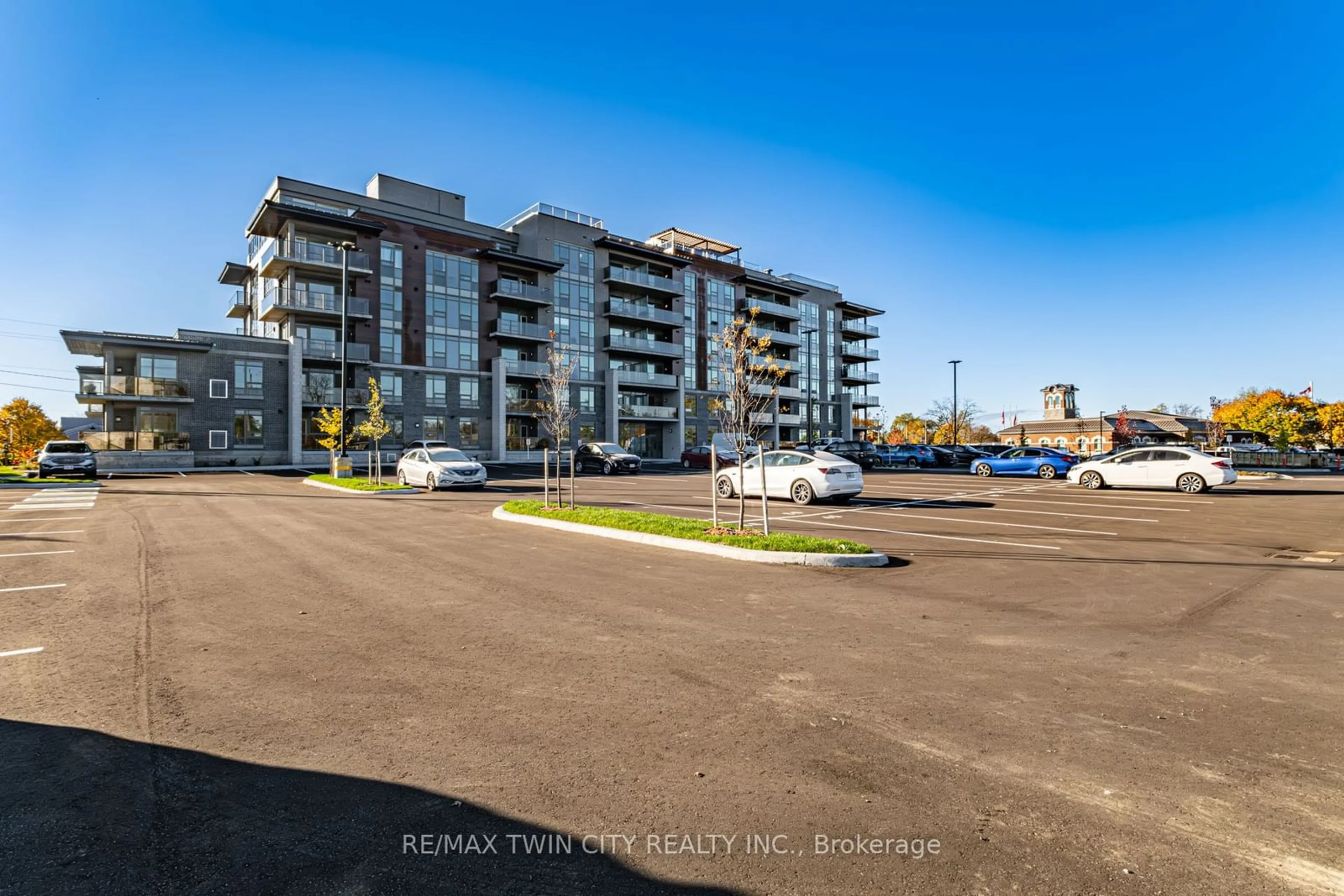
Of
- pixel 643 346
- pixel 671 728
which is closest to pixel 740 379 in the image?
pixel 671 728

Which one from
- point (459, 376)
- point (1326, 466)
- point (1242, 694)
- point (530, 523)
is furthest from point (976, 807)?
point (1326, 466)

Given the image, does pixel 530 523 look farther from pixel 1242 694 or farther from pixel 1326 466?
pixel 1326 466

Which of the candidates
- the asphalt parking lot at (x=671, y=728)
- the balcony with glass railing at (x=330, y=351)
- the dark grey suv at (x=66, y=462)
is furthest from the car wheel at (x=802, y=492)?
the balcony with glass railing at (x=330, y=351)

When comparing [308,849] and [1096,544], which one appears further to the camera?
[1096,544]

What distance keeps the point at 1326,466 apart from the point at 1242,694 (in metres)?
54.1

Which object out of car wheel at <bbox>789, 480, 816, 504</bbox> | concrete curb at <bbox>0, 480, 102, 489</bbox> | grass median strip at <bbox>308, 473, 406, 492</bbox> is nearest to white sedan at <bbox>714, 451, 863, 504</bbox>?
car wheel at <bbox>789, 480, 816, 504</bbox>

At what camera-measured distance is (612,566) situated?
9445mm

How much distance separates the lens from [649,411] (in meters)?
59.7

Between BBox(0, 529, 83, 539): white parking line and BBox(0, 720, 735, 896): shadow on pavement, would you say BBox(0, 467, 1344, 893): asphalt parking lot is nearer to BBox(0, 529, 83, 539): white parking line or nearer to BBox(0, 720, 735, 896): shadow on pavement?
BBox(0, 720, 735, 896): shadow on pavement

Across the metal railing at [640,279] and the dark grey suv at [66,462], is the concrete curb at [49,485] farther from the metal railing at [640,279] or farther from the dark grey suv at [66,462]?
the metal railing at [640,279]

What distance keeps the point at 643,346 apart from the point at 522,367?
12.0 metres

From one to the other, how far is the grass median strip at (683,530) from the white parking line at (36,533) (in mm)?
8255

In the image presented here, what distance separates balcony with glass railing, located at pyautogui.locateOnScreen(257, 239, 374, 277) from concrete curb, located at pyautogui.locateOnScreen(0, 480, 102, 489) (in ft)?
65.1

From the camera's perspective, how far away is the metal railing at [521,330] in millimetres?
51469
